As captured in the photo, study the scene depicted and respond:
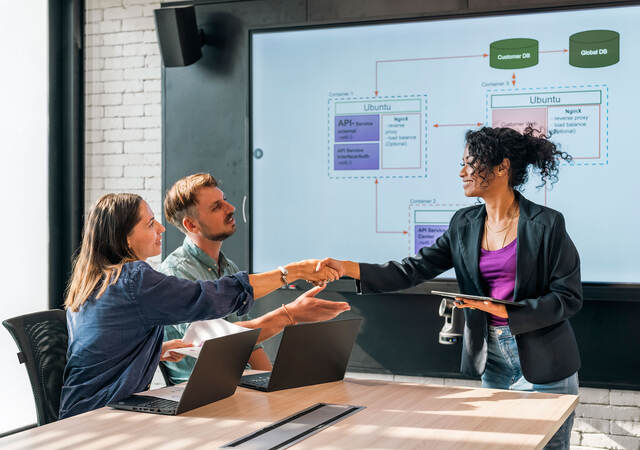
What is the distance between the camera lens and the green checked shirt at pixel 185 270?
2816 millimetres

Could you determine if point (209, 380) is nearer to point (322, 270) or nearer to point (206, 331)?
point (206, 331)

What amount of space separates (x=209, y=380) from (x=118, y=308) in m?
0.38

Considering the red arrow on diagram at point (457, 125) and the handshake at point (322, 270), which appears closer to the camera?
the handshake at point (322, 270)

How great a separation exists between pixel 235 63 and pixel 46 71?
4.50 feet

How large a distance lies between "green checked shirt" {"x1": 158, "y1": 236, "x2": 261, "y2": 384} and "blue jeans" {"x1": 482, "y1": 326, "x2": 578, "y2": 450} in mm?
1012

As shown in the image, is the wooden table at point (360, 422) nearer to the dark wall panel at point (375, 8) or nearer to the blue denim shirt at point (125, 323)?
the blue denim shirt at point (125, 323)

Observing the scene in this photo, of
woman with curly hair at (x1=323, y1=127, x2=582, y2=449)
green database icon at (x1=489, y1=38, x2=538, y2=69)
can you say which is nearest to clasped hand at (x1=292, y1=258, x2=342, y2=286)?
woman with curly hair at (x1=323, y1=127, x2=582, y2=449)

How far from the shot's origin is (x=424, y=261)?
3.32 meters

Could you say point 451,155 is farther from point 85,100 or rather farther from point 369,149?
point 85,100

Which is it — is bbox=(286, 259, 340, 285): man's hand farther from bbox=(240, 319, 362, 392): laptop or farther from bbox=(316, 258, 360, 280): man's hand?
bbox=(240, 319, 362, 392): laptop

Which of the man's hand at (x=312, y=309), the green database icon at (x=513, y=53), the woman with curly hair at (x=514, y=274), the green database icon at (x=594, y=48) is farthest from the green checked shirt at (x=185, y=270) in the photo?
the green database icon at (x=594, y=48)

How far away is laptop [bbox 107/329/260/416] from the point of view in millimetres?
2074

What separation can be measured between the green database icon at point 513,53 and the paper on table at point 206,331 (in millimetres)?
2327

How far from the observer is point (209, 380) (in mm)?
2150
